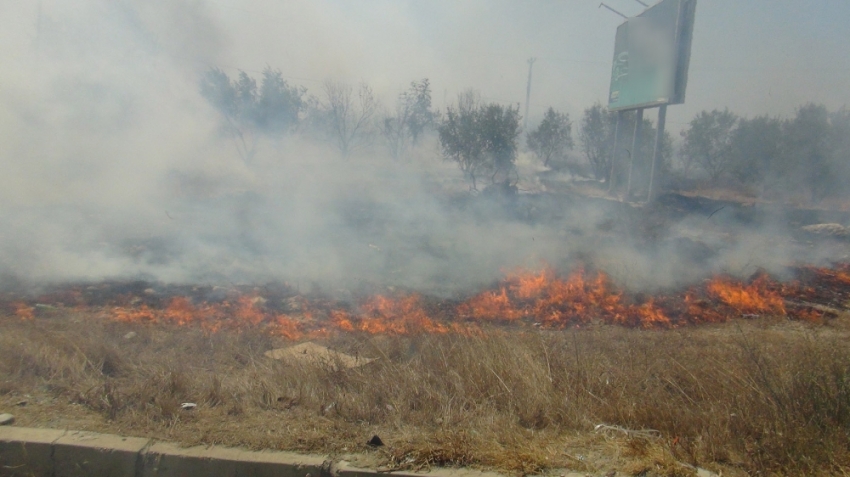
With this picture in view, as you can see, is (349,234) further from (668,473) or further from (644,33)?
(644,33)

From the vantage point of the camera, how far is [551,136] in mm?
27203

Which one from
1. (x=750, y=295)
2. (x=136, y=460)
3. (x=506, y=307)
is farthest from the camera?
(x=750, y=295)

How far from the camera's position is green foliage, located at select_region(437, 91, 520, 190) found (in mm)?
20953

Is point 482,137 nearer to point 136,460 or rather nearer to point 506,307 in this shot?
point 506,307

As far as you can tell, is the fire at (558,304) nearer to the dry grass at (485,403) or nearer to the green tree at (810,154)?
the dry grass at (485,403)

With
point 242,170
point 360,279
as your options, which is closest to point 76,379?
point 360,279

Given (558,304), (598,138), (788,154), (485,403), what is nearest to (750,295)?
(558,304)

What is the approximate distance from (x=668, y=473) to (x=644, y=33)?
1722cm

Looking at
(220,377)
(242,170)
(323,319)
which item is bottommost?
(323,319)

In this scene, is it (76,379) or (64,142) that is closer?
(76,379)

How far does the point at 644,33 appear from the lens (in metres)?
16.6

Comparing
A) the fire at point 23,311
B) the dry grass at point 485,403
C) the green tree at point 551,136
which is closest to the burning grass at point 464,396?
the dry grass at point 485,403

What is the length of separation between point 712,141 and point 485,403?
1072 inches

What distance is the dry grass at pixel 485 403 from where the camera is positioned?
2.69 m
